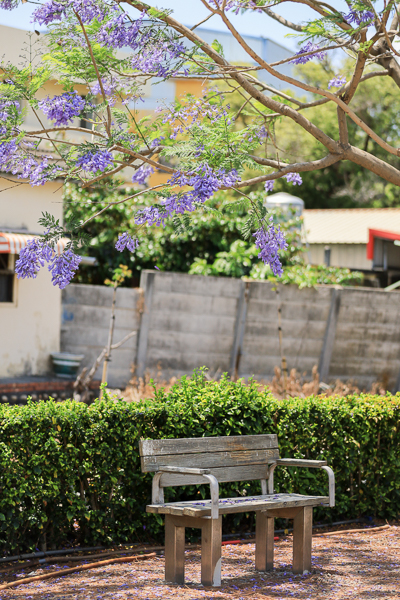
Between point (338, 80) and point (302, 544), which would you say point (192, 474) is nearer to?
point (302, 544)

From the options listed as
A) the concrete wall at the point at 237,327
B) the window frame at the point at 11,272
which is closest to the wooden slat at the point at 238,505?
the concrete wall at the point at 237,327

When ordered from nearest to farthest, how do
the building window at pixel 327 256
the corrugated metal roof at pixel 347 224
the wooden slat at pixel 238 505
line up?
A: the wooden slat at pixel 238 505
the building window at pixel 327 256
the corrugated metal roof at pixel 347 224

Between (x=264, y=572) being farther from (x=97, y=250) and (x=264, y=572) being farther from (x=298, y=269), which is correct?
(x=97, y=250)

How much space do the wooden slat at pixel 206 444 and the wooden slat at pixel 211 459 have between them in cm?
3

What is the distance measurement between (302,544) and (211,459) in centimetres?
95

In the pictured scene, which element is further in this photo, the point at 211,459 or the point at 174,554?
the point at 211,459

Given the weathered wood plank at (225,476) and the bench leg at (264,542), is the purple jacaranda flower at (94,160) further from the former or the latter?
the bench leg at (264,542)

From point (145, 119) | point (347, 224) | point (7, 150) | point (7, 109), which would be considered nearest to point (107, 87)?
point (145, 119)

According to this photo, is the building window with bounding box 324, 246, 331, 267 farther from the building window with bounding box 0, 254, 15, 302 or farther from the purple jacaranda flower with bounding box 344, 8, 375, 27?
the purple jacaranda flower with bounding box 344, 8, 375, 27

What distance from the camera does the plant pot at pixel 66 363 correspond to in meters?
11.8

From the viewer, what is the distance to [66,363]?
38.7ft

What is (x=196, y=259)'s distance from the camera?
13.7 metres

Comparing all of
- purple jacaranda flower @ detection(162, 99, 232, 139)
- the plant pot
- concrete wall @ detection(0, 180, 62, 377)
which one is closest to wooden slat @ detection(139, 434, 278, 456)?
purple jacaranda flower @ detection(162, 99, 232, 139)

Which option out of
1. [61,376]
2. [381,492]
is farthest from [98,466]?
[61,376]
